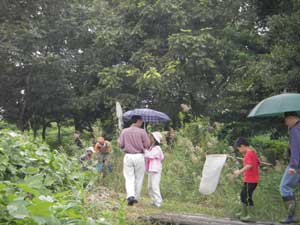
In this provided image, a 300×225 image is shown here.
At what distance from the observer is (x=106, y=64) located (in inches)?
786

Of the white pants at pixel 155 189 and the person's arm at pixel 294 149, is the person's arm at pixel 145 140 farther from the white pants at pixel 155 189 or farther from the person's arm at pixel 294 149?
the person's arm at pixel 294 149

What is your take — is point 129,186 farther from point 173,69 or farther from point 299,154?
point 173,69

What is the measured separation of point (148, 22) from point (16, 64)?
20.8 feet

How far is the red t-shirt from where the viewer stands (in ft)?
21.4

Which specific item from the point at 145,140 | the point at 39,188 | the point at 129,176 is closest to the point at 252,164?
the point at 145,140

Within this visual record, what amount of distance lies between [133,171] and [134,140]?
55 cm

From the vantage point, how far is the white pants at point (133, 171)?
7.58 m

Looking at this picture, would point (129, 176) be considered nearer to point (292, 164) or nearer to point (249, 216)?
point (249, 216)

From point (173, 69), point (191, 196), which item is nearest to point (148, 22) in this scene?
point (173, 69)

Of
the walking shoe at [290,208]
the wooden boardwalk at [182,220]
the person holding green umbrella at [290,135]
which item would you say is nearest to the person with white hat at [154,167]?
the wooden boardwalk at [182,220]

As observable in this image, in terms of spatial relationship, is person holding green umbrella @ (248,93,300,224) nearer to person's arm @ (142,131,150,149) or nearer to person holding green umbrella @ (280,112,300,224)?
person holding green umbrella @ (280,112,300,224)

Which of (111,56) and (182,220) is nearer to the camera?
(182,220)

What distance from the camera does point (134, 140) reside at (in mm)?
7562

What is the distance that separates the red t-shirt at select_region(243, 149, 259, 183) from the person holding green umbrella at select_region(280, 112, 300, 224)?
2.10 ft
